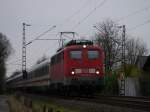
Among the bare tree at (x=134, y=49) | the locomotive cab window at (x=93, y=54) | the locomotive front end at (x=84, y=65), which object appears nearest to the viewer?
the locomotive front end at (x=84, y=65)

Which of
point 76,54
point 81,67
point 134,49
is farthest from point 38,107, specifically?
point 134,49

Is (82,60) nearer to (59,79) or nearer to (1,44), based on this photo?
(59,79)

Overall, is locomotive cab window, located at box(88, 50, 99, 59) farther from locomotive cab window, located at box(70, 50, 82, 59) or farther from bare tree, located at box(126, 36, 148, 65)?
bare tree, located at box(126, 36, 148, 65)

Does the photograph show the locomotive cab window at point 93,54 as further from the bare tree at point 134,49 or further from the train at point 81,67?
the bare tree at point 134,49

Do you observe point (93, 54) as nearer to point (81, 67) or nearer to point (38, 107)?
point (81, 67)

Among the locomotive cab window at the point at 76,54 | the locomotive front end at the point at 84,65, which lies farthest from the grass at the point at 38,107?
the locomotive cab window at the point at 76,54

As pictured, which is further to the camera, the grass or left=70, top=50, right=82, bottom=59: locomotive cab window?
left=70, top=50, right=82, bottom=59: locomotive cab window

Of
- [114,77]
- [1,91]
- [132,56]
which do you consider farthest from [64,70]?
[132,56]

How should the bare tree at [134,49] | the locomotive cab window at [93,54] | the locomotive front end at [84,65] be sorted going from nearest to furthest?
the locomotive front end at [84,65]
the locomotive cab window at [93,54]
the bare tree at [134,49]

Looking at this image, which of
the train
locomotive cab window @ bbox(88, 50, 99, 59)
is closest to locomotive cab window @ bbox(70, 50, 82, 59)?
the train

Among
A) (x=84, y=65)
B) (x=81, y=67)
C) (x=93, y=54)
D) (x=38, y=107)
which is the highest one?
(x=93, y=54)

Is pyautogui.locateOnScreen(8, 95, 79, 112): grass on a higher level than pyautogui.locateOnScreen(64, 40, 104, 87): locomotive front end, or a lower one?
lower

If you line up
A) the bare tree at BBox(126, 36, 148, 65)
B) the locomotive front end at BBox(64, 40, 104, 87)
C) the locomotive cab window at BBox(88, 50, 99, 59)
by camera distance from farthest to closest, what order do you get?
the bare tree at BBox(126, 36, 148, 65)
the locomotive cab window at BBox(88, 50, 99, 59)
the locomotive front end at BBox(64, 40, 104, 87)

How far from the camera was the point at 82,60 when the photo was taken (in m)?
30.2
